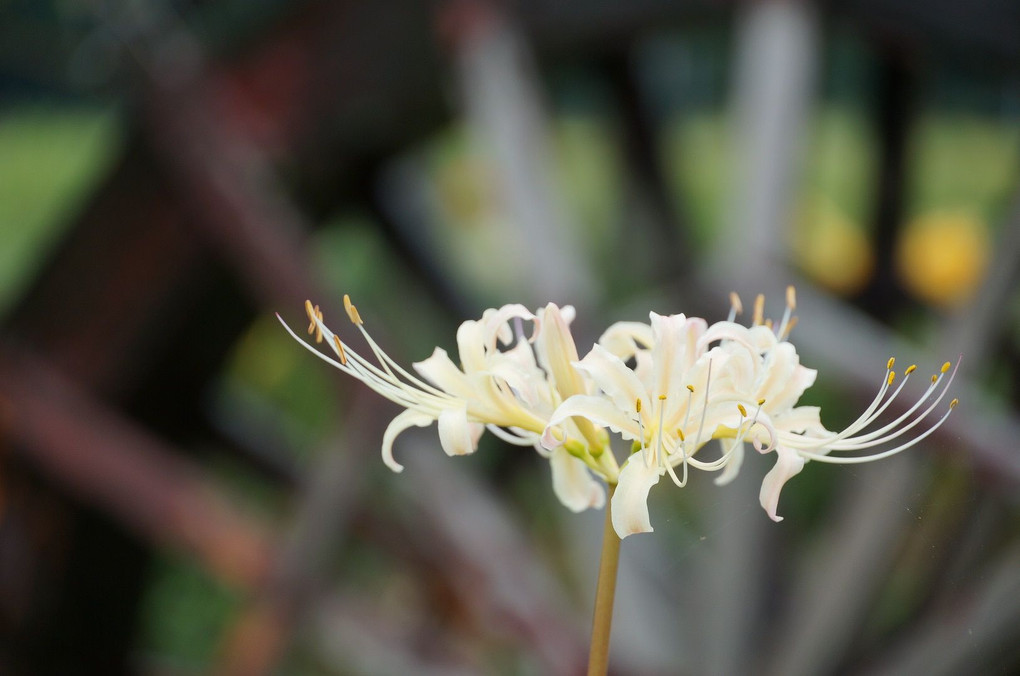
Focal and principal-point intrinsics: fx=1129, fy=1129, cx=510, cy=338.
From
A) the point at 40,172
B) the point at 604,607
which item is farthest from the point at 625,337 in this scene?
the point at 40,172

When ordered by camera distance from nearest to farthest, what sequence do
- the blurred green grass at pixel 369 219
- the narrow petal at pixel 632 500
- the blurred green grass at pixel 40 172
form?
the narrow petal at pixel 632 500 → the blurred green grass at pixel 40 172 → the blurred green grass at pixel 369 219

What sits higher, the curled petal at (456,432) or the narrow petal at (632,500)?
the curled petal at (456,432)

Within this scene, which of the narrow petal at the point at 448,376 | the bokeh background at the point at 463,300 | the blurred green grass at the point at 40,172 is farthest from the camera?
the blurred green grass at the point at 40,172

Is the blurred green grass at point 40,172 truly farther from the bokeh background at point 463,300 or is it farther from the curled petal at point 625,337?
the curled petal at point 625,337

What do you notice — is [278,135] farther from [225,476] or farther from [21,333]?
[225,476]

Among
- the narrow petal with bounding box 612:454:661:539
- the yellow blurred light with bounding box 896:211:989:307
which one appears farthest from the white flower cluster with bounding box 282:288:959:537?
the yellow blurred light with bounding box 896:211:989:307

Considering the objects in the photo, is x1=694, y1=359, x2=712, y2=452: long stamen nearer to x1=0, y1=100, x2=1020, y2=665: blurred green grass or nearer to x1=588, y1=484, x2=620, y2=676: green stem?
x1=588, y1=484, x2=620, y2=676: green stem

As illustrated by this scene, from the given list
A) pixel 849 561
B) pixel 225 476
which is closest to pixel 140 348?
pixel 225 476

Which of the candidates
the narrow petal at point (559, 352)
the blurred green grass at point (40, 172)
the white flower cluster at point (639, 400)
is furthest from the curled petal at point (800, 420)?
the blurred green grass at point (40, 172)
